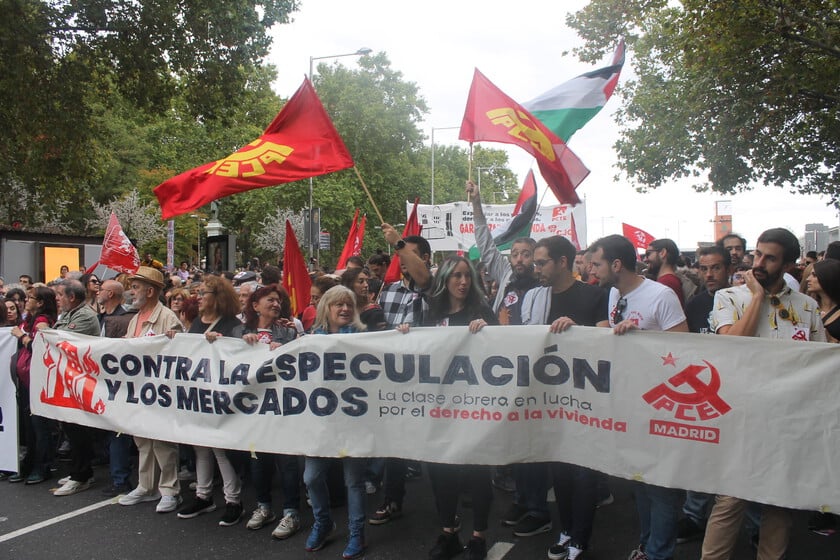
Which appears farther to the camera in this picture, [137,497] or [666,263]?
[666,263]

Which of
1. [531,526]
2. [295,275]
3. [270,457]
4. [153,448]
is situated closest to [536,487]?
[531,526]

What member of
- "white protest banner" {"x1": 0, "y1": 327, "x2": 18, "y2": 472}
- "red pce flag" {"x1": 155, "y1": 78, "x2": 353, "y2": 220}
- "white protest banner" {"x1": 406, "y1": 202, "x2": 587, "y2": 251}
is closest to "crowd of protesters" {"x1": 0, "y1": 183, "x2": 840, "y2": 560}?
"white protest banner" {"x1": 0, "y1": 327, "x2": 18, "y2": 472}

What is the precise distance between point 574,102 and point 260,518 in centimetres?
446

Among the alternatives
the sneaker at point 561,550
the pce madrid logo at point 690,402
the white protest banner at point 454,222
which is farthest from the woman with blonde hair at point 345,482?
the white protest banner at point 454,222

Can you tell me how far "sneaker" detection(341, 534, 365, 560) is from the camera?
14.1ft

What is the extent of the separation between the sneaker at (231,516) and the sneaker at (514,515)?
73.5 inches

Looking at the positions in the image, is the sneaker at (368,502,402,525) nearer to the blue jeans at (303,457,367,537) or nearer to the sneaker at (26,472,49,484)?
the blue jeans at (303,457,367,537)

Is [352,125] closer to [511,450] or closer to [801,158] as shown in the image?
[801,158]

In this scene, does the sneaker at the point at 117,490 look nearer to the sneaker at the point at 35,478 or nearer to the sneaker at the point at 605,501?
the sneaker at the point at 35,478

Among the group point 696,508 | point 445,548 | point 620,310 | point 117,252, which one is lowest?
point 445,548

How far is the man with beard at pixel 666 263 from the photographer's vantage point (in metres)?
5.49

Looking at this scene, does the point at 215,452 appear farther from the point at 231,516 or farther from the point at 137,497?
the point at 137,497

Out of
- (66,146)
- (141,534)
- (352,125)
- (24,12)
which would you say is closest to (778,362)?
(141,534)

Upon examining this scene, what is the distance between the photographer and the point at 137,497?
5406 mm
